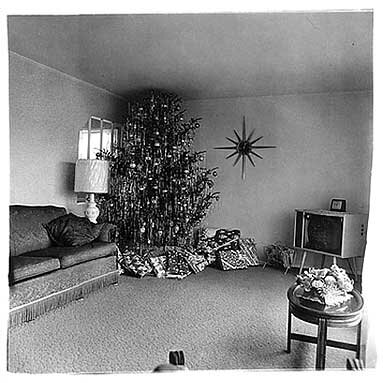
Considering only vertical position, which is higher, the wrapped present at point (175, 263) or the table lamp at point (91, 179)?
the table lamp at point (91, 179)

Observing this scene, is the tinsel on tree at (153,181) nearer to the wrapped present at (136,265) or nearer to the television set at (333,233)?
the wrapped present at (136,265)

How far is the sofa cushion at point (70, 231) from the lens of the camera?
461cm

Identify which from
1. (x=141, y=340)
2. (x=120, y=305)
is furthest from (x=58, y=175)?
(x=141, y=340)

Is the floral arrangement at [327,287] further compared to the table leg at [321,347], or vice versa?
the floral arrangement at [327,287]

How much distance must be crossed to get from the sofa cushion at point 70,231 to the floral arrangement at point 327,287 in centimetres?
241

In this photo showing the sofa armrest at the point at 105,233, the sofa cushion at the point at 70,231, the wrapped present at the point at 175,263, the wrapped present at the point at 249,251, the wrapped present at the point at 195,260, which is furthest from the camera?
the wrapped present at the point at 249,251

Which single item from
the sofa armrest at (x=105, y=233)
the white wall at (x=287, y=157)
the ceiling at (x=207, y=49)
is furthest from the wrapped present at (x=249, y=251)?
the ceiling at (x=207, y=49)

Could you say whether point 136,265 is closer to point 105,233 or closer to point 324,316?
point 105,233

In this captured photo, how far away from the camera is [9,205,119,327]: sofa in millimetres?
3592

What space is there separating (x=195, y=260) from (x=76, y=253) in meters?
1.88

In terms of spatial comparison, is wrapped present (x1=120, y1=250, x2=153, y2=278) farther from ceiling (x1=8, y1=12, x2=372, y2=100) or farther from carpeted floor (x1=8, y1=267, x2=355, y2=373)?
ceiling (x1=8, y1=12, x2=372, y2=100)

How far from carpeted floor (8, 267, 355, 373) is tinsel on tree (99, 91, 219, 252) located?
3.71 ft

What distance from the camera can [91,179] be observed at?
17.6 feet

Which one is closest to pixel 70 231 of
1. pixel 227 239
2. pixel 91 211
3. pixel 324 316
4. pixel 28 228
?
pixel 28 228
